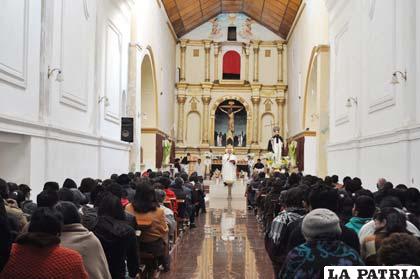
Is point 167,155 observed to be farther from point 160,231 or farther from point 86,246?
point 86,246

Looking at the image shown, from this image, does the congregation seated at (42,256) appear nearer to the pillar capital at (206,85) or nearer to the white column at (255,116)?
the white column at (255,116)

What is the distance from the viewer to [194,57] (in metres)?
38.3

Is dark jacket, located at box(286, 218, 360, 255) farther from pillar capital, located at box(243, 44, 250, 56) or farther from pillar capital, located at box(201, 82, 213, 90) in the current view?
pillar capital, located at box(243, 44, 250, 56)

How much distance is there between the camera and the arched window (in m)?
38.4

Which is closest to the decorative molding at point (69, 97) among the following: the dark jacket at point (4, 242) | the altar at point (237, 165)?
the dark jacket at point (4, 242)

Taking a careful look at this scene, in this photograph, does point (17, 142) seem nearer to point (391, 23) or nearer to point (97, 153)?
point (97, 153)

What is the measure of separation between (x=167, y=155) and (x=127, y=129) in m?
10.8

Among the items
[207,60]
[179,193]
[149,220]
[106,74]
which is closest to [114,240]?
[149,220]

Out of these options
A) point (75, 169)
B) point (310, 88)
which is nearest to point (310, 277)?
point (75, 169)

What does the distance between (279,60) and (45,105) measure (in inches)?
1072

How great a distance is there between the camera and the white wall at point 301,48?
2253 cm

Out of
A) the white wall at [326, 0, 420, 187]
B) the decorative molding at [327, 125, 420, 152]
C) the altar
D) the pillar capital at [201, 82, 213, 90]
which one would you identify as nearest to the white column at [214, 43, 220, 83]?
the pillar capital at [201, 82, 213, 90]

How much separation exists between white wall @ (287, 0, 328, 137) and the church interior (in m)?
0.15

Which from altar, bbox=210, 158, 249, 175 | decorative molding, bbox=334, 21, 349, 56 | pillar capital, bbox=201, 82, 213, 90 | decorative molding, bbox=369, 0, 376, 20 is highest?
pillar capital, bbox=201, 82, 213, 90
